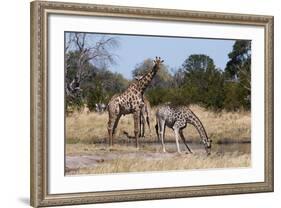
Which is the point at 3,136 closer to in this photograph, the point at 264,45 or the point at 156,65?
the point at 156,65

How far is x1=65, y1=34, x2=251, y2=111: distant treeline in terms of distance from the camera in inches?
50.9

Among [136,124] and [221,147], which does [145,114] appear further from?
[221,147]

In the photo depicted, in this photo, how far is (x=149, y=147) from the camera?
4.44 feet

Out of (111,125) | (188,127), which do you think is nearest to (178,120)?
(188,127)


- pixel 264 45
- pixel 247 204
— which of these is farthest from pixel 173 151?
pixel 264 45

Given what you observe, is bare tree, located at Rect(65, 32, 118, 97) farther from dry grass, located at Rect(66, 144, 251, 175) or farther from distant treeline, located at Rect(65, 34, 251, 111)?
dry grass, located at Rect(66, 144, 251, 175)

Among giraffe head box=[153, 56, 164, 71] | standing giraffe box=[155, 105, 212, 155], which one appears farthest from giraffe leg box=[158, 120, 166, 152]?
giraffe head box=[153, 56, 164, 71]

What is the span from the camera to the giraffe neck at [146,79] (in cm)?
134

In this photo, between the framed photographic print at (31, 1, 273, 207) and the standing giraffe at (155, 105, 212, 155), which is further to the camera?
the standing giraffe at (155, 105, 212, 155)

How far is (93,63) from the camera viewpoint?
4.29 ft

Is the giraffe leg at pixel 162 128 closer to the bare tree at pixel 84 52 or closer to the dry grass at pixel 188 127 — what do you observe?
the dry grass at pixel 188 127

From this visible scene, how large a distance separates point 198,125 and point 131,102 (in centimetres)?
15

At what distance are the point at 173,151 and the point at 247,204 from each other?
20 centimetres

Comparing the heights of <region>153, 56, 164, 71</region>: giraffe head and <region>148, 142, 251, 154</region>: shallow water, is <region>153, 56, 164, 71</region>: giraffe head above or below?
above
